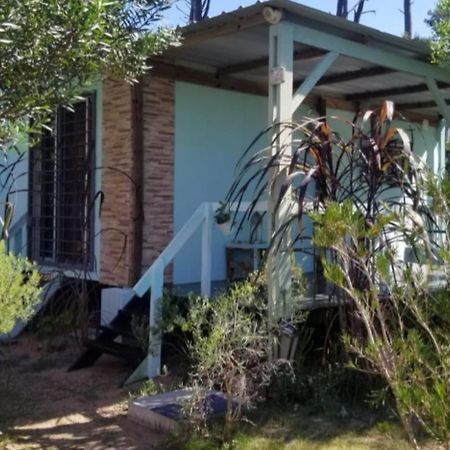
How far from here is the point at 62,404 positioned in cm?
610

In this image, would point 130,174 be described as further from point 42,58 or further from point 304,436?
point 304,436

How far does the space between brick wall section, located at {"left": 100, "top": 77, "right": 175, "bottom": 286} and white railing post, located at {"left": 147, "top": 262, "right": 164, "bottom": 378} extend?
153 centimetres

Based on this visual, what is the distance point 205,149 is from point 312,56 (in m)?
2.03

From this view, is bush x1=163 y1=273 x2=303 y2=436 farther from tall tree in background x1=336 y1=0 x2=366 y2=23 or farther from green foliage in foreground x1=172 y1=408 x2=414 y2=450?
tall tree in background x1=336 y1=0 x2=366 y2=23

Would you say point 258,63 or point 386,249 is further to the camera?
point 258,63

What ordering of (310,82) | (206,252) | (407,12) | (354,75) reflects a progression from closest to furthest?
(310,82), (206,252), (354,75), (407,12)

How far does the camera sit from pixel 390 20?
2230 centimetres

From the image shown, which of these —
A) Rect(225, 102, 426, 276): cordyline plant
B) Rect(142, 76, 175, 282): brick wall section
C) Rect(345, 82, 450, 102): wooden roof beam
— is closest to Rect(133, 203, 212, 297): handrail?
Rect(225, 102, 426, 276): cordyline plant

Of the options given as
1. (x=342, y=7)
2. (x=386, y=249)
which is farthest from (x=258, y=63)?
(x=342, y=7)

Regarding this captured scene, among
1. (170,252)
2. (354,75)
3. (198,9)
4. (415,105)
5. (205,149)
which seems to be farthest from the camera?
(198,9)

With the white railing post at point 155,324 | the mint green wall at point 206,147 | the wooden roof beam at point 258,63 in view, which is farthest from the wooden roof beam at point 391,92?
the white railing post at point 155,324

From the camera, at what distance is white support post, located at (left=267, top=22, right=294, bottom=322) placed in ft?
19.2

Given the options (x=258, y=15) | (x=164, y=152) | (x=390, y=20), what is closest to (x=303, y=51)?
(x=258, y=15)

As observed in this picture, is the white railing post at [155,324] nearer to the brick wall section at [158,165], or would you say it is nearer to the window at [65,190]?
the brick wall section at [158,165]
